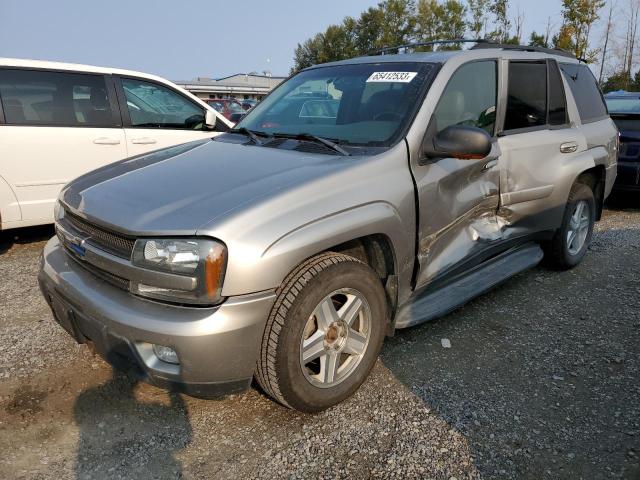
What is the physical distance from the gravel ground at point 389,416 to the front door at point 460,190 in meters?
0.60

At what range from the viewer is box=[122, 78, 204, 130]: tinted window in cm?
541

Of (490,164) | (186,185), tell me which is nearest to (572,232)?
(490,164)

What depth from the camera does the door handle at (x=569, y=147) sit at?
394cm

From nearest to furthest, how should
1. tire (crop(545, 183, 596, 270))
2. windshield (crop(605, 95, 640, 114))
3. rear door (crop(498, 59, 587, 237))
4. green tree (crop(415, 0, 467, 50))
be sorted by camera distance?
rear door (crop(498, 59, 587, 237)), tire (crop(545, 183, 596, 270)), windshield (crop(605, 95, 640, 114)), green tree (crop(415, 0, 467, 50))

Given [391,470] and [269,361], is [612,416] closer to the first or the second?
[391,470]

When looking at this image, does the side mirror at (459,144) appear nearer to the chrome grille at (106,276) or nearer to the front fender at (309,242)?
the front fender at (309,242)

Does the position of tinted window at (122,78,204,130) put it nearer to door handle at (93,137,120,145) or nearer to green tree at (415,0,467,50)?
door handle at (93,137,120,145)

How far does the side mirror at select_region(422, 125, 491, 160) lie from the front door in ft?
0.26

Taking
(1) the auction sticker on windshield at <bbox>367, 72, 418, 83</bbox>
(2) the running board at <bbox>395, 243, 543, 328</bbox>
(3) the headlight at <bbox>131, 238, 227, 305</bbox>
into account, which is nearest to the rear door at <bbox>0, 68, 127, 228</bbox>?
(1) the auction sticker on windshield at <bbox>367, 72, 418, 83</bbox>

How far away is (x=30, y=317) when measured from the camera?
3566 mm

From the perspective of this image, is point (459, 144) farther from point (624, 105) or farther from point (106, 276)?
point (624, 105)

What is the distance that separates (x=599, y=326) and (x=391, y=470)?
2.15 m

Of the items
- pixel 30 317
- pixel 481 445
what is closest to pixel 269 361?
pixel 481 445

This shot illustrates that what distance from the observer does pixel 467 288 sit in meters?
3.31
